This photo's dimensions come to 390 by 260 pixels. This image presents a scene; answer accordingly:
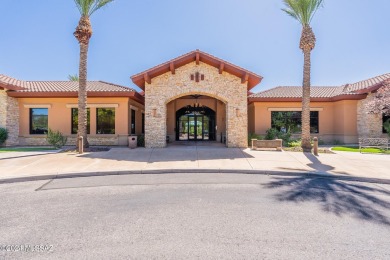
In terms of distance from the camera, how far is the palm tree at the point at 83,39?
13.3 meters

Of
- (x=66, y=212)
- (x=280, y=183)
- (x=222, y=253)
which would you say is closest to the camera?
(x=222, y=253)

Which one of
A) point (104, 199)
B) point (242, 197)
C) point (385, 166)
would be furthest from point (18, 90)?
point (385, 166)

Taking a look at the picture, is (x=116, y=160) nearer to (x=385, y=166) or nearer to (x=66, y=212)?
(x=66, y=212)

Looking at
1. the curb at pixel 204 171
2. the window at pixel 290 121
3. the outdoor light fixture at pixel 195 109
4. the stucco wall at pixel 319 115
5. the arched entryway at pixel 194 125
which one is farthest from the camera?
the arched entryway at pixel 194 125

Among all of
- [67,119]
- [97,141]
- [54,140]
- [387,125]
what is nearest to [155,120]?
[97,141]

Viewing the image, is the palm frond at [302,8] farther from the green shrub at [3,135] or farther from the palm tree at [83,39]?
the green shrub at [3,135]

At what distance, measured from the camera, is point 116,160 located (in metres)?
10.3

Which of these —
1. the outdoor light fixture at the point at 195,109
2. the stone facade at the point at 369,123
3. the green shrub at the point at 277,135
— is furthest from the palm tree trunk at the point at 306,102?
the outdoor light fixture at the point at 195,109

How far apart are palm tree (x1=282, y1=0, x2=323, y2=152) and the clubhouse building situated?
3.17 metres

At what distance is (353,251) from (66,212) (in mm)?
5153

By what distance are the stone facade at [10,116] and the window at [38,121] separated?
0.94 meters

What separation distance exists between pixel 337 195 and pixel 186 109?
17.5 metres

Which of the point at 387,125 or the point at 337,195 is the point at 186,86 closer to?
the point at 337,195

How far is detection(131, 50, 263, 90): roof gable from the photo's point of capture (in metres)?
14.1
